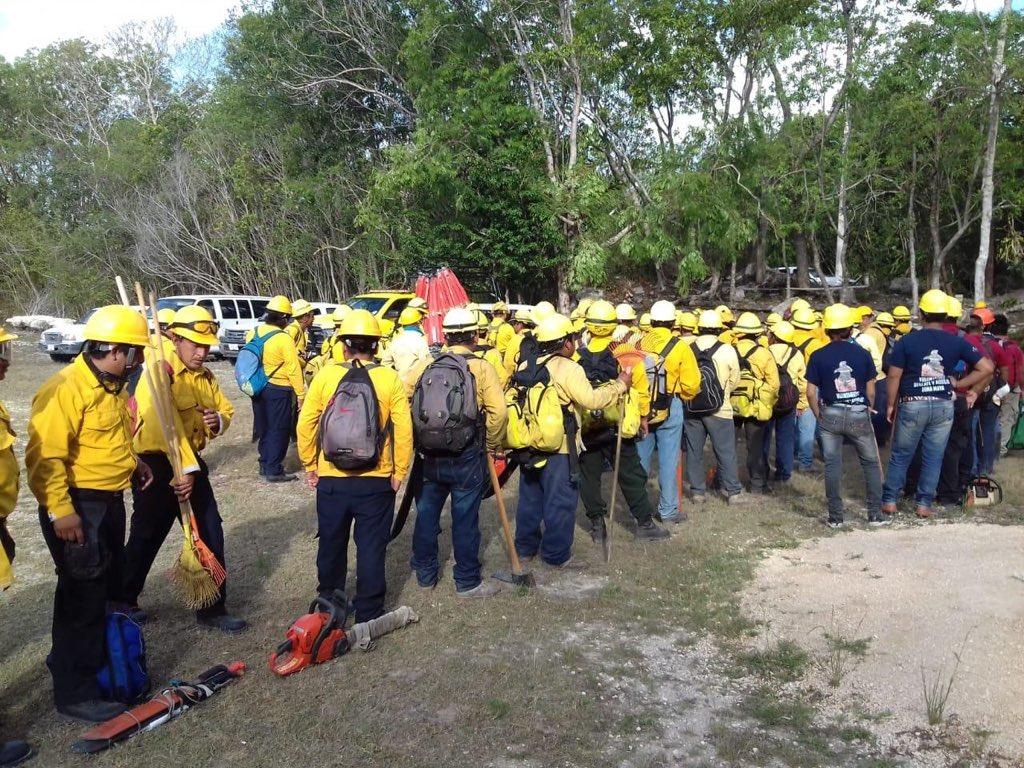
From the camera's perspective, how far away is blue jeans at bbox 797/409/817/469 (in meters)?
8.88

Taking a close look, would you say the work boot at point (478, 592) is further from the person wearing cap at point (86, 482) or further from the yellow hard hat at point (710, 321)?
the yellow hard hat at point (710, 321)

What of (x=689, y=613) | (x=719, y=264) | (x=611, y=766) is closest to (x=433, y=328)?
(x=689, y=613)

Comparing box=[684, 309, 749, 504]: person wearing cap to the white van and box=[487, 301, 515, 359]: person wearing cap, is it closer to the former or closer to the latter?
box=[487, 301, 515, 359]: person wearing cap

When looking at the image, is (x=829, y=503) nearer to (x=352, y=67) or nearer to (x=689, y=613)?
(x=689, y=613)

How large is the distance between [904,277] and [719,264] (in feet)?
20.8

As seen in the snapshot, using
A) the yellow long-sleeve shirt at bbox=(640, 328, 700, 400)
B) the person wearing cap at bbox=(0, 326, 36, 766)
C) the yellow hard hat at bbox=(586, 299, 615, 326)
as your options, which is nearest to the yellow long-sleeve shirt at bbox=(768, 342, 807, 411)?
the yellow long-sleeve shirt at bbox=(640, 328, 700, 400)

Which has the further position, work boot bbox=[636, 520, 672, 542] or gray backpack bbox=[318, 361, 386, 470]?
work boot bbox=[636, 520, 672, 542]

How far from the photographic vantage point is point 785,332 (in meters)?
8.58

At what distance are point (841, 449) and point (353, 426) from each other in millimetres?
4346

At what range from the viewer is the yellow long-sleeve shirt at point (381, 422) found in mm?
4484

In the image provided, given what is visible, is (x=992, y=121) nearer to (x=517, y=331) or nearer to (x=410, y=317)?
(x=517, y=331)

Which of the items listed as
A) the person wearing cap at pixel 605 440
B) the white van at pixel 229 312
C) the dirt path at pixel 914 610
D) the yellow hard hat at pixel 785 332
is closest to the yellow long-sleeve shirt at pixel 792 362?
the yellow hard hat at pixel 785 332

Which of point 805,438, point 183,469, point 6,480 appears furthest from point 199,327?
point 805,438

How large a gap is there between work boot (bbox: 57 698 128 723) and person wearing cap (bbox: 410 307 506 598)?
2.09 metres
